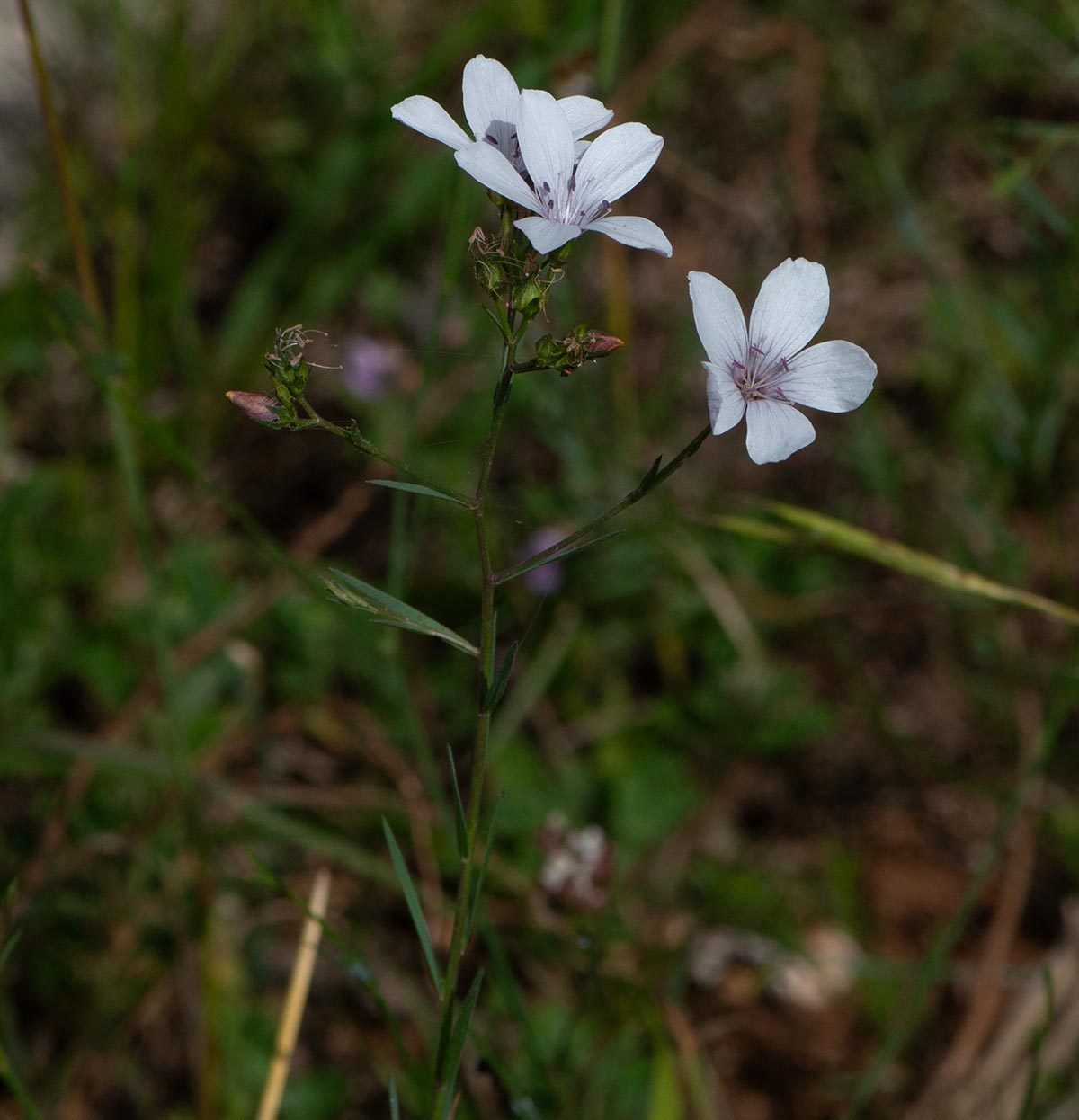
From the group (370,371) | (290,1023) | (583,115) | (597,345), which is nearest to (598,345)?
(597,345)

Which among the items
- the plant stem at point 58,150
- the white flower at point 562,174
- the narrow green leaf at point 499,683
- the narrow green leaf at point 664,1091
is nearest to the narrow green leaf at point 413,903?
the narrow green leaf at point 499,683

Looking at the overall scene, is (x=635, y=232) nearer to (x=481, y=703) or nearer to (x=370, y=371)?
(x=481, y=703)

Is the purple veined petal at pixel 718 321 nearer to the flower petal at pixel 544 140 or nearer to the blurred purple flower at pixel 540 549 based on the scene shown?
the flower petal at pixel 544 140

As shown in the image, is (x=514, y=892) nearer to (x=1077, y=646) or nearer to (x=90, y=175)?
(x=1077, y=646)

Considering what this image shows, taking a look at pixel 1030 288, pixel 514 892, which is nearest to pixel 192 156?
pixel 514 892

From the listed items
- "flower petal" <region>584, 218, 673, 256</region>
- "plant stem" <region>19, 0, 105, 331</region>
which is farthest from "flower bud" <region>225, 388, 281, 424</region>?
"plant stem" <region>19, 0, 105, 331</region>

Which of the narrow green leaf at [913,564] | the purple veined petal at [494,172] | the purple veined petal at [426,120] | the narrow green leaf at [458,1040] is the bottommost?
the narrow green leaf at [458,1040]

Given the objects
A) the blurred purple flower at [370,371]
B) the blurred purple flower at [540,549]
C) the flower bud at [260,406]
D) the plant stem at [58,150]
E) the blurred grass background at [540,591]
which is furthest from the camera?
the blurred purple flower at [370,371]
